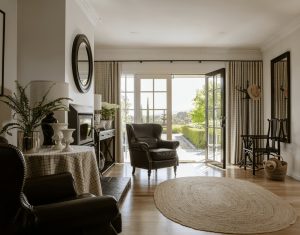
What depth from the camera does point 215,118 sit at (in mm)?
→ 5820

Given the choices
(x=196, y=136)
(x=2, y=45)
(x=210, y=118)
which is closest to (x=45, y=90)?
(x=2, y=45)

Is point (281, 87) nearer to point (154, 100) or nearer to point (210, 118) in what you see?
point (210, 118)

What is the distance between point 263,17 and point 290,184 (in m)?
2.68

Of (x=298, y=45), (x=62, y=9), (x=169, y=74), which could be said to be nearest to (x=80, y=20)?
(x=62, y=9)

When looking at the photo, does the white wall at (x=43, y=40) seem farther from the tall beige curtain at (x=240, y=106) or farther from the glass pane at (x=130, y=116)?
the tall beige curtain at (x=240, y=106)

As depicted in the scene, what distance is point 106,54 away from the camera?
606 cm

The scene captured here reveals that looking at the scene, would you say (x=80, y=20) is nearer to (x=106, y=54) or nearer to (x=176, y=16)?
(x=176, y=16)

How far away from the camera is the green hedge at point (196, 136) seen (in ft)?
28.5

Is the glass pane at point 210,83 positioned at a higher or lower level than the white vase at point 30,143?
higher

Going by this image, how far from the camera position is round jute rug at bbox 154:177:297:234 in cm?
252

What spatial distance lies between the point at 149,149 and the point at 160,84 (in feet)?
6.55

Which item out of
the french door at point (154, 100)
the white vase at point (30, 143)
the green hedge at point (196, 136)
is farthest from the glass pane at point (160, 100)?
the white vase at point (30, 143)

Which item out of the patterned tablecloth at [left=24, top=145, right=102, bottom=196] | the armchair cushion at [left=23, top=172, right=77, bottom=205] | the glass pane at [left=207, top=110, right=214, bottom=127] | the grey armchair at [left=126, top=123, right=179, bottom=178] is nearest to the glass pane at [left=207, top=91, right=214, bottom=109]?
the glass pane at [left=207, top=110, right=214, bottom=127]

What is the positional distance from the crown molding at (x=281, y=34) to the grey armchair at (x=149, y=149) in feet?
9.24
